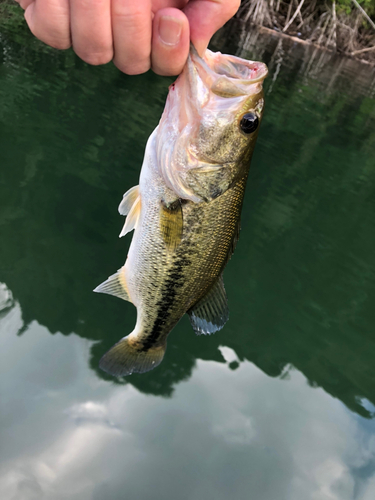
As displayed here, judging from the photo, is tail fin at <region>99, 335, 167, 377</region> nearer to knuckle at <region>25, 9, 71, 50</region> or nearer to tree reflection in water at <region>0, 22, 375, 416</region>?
tree reflection in water at <region>0, 22, 375, 416</region>

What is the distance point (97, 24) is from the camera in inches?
44.8

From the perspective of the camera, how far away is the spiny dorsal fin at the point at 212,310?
2.15 meters

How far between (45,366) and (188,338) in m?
1.35

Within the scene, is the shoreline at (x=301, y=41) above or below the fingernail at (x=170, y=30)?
below

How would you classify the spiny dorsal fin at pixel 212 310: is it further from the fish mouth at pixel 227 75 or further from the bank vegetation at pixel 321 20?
the bank vegetation at pixel 321 20

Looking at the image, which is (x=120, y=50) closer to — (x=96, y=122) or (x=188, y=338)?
(x=188, y=338)

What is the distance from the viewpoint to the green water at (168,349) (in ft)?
9.11

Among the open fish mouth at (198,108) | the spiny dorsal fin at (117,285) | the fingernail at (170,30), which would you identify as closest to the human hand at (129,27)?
the fingernail at (170,30)

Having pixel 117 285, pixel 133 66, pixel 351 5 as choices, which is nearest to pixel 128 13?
pixel 133 66

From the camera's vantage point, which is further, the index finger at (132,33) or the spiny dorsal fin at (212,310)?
the spiny dorsal fin at (212,310)

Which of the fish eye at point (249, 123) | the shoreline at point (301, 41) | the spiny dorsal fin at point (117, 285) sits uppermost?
the fish eye at point (249, 123)

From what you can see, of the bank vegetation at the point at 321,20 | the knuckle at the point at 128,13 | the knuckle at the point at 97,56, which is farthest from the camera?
the bank vegetation at the point at 321,20

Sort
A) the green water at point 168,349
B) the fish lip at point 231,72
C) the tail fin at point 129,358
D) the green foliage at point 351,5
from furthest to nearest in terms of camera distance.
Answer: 1. the green foliage at point 351,5
2. the green water at point 168,349
3. the tail fin at point 129,358
4. the fish lip at point 231,72

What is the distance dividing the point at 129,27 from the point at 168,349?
298 centimetres
